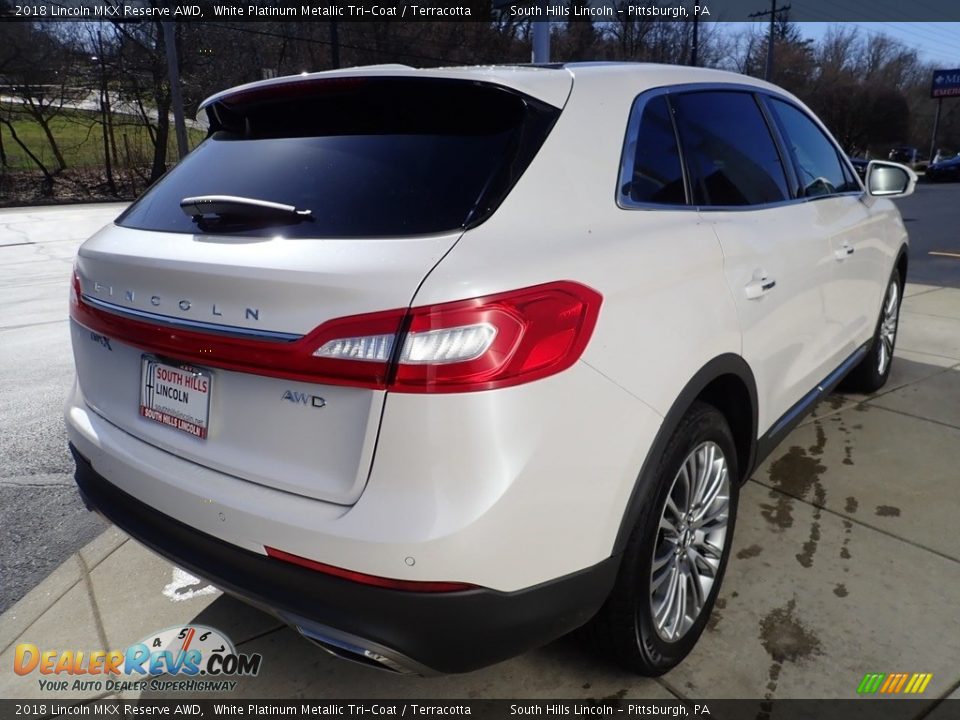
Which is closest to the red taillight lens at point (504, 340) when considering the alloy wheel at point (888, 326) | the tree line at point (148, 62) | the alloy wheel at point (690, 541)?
the alloy wheel at point (690, 541)

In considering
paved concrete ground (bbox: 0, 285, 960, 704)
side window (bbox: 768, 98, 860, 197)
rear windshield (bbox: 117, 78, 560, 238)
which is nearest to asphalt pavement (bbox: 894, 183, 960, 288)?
side window (bbox: 768, 98, 860, 197)

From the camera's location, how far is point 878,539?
9.88ft

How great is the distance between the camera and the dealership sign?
166 feet

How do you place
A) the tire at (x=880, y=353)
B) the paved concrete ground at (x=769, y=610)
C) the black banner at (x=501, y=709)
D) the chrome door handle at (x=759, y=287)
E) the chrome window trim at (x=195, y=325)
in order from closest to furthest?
the chrome window trim at (x=195, y=325) < the black banner at (x=501, y=709) < the paved concrete ground at (x=769, y=610) < the chrome door handle at (x=759, y=287) < the tire at (x=880, y=353)

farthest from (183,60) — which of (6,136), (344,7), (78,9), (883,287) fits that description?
(883,287)

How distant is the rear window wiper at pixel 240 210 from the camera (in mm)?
1854

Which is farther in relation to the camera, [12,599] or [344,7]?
[344,7]

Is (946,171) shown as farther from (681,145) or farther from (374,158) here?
(374,158)

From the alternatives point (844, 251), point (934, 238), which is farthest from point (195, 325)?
point (934, 238)

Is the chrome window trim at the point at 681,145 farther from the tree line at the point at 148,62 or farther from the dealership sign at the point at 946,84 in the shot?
the dealership sign at the point at 946,84

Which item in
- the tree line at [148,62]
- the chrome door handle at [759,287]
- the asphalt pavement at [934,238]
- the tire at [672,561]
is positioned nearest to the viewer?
the tire at [672,561]

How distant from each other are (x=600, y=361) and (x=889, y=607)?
166cm

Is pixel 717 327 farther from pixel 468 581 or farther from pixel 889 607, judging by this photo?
pixel 889 607

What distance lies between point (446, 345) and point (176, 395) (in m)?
0.82
